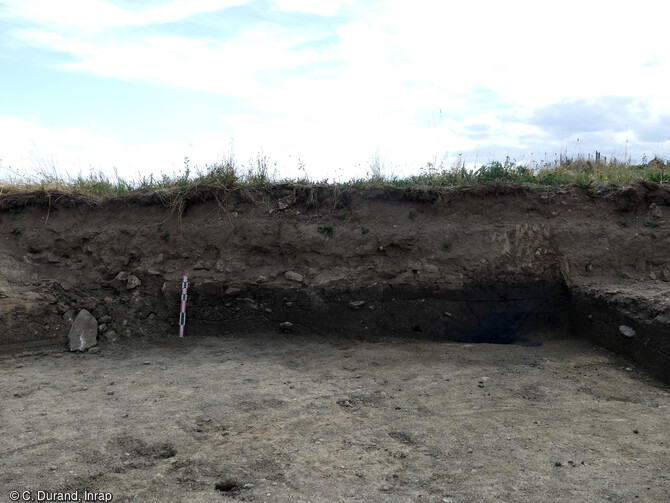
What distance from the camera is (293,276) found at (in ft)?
23.0

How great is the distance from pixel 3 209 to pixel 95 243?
1.49 meters

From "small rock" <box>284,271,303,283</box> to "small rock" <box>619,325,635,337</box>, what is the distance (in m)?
3.77

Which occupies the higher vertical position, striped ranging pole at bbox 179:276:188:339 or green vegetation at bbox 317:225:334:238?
green vegetation at bbox 317:225:334:238

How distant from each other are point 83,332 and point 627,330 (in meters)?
6.20

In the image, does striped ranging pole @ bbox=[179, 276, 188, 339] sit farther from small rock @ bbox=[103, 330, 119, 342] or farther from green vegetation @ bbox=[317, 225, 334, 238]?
green vegetation @ bbox=[317, 225, 334, 238]

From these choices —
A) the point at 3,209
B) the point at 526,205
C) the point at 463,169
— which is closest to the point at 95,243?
the point at 3,209

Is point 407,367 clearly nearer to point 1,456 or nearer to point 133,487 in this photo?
point 133,487

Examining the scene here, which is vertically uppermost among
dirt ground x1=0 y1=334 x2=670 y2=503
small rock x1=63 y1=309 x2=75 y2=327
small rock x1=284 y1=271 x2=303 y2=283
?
small rock x1=284 y1=271 x2=303 y2=283

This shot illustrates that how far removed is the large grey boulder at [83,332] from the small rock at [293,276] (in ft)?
8.01

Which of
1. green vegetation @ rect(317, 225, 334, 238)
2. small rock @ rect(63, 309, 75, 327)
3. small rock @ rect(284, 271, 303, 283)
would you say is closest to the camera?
small rock @ rect(63, 309, 75, 327)

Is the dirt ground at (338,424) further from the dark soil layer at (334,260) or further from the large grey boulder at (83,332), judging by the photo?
the dark soil layer at (334,260)

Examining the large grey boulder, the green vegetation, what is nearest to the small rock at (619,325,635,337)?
the green vegetation

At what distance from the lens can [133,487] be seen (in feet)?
11.0

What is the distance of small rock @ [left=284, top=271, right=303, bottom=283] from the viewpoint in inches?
276
